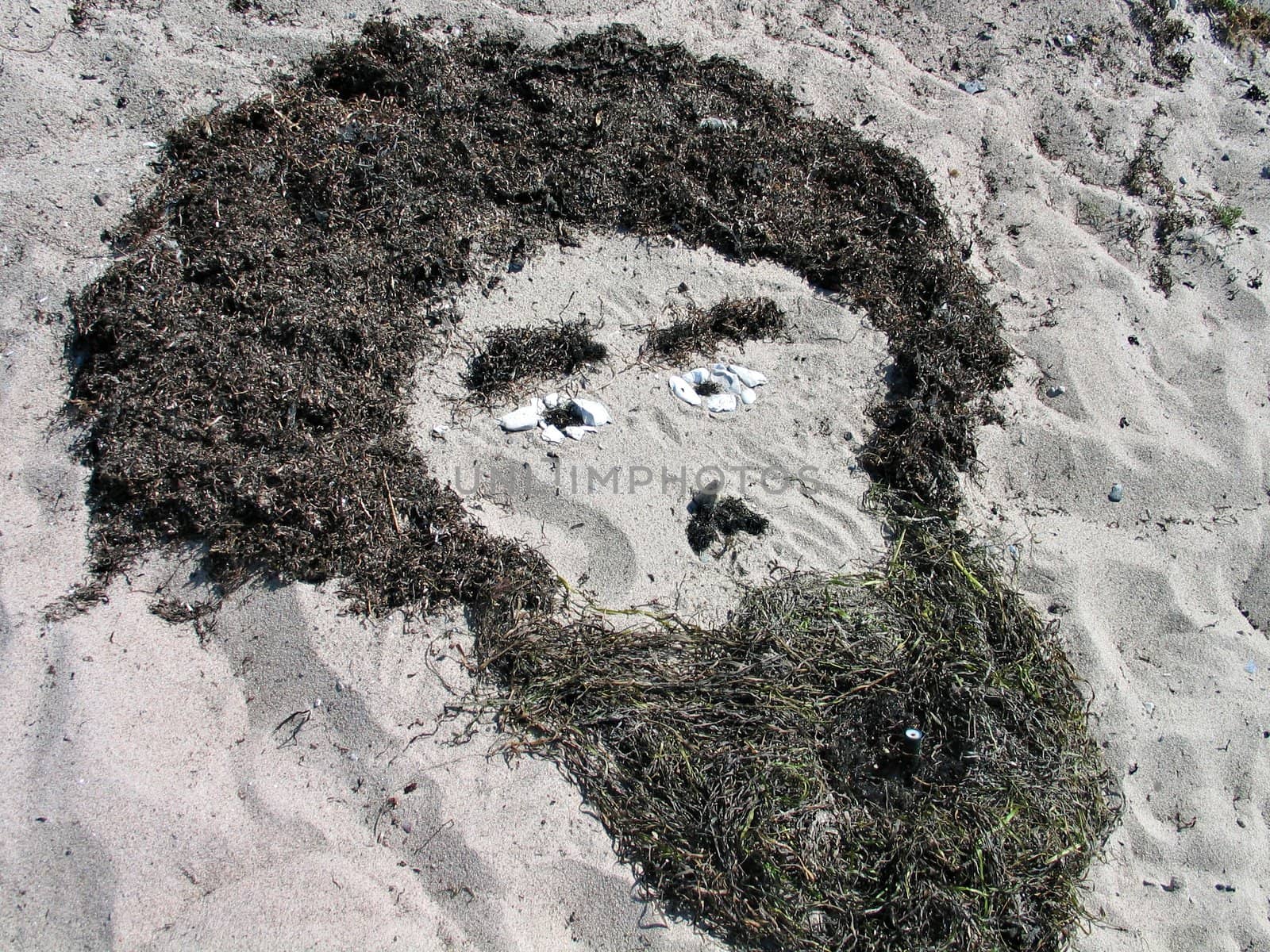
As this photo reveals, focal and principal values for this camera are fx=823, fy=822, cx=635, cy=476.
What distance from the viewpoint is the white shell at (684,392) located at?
3.19 metres

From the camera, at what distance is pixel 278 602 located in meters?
2.56

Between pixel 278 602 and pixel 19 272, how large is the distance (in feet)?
5.43

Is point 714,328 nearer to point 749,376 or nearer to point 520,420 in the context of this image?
point 749,376

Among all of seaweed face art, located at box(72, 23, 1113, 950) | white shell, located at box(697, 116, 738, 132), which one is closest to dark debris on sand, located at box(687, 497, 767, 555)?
seaweed face art, located at box(72, 23, 1113, 950)

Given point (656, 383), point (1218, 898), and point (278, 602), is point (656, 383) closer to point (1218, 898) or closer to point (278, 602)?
point (278, 602)

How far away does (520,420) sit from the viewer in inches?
120

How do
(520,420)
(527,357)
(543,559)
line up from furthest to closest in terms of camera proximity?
(527,357), (520,420), (543,559)

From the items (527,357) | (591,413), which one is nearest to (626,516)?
(591,413)

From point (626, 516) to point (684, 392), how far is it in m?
0.60

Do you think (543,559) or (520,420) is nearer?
(543,559)

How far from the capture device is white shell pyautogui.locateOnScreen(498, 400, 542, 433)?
3.05m

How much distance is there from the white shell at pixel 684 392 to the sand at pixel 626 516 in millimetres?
55


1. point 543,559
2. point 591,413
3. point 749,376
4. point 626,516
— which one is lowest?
point 543,559

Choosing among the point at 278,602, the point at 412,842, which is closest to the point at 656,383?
the point at 278,602
